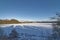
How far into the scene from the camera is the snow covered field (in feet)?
13.6

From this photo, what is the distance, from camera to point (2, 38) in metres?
4.36

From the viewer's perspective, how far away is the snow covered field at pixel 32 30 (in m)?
4.15

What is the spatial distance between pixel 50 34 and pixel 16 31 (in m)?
0.70

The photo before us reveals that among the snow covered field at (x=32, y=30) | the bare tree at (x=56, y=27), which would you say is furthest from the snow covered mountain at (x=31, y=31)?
the bare tree at (x=56, y=27)

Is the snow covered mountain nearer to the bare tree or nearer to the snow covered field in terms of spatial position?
the snow covered field

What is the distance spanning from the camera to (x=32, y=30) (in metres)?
4.22

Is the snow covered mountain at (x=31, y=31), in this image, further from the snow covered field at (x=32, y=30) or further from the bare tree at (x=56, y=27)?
the bare tree at (x=56, y=27)

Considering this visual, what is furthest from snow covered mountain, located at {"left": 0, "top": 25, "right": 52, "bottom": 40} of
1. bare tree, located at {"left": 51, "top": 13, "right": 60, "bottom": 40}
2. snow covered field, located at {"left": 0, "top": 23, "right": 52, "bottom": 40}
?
bare tree, located at {"left": 51, "top": 13, "right": 60, "bottom": 40}

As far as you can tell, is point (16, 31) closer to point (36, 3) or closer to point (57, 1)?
point (36, 3)

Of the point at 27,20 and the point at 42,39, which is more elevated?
the point at 27,20

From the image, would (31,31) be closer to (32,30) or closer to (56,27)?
(32,30)

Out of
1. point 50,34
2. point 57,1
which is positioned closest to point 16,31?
point 50,34

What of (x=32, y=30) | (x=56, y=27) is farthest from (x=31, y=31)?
(x=56, y=27)

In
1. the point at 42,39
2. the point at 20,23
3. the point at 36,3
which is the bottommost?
the point at 42,39
